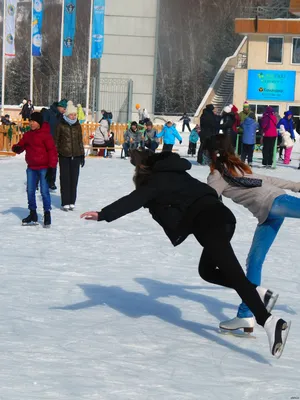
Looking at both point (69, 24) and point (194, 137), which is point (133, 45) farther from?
point (194, 137)

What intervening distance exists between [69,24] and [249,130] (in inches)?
639

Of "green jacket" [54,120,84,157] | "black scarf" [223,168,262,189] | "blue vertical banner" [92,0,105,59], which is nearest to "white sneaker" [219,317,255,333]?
"black scarf" [223,168,262,189]

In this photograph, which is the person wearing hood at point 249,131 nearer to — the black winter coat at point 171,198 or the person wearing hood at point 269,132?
the person wearing hood at point 269,132

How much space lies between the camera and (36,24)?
34125mm

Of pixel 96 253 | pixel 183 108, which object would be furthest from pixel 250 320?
pixel 183 108

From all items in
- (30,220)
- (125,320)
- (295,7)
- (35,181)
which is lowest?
(30,220)

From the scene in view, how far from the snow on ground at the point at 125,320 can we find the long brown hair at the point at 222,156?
3.28 feet

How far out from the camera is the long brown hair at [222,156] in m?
5.12

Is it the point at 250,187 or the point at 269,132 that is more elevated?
the point at 250,187

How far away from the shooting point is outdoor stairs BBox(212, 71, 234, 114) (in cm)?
4769

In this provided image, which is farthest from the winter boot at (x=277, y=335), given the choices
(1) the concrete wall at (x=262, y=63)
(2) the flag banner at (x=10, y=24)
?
(1) the concrete wall at (x=262, y=63)

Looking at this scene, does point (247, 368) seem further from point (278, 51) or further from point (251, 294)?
point (278, 51)

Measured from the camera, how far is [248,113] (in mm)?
19594

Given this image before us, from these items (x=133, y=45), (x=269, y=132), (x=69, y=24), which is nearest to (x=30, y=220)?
(x=269, y=132)
